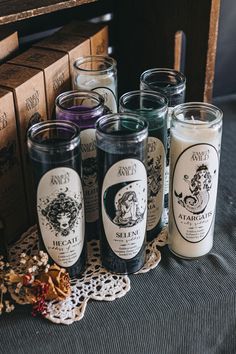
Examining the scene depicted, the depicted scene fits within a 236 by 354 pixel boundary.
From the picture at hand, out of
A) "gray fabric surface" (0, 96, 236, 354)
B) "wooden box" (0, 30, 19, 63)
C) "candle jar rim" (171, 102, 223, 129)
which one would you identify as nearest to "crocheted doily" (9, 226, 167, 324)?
"gray fabric surface" (0, 96, 236, 354)

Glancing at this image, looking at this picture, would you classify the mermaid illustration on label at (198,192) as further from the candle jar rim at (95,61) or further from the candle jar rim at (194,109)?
the candle jar rim at (95,61)

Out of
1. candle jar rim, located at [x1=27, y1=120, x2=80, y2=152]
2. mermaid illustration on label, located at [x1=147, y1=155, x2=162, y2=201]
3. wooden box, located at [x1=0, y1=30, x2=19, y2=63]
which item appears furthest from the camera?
wooden box, located at [x1=0, y1=30, x2=19, y2=63]

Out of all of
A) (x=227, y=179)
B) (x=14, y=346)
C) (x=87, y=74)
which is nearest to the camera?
(x=14, y=346)

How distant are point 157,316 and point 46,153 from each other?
25cm

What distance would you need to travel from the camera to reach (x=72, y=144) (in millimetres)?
717

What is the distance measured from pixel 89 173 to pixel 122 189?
10 centimetres

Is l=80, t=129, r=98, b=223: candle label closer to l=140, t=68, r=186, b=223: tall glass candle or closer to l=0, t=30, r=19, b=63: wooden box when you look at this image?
l=140, t=68, r=186, b=223: tall glass candle

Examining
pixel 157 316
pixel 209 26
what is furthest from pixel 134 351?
pixel 209 26

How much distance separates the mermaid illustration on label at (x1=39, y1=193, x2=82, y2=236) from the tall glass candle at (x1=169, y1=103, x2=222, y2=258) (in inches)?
5.7

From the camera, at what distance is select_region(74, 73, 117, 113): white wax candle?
35.0 inches

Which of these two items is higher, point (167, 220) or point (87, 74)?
point (87, 74)

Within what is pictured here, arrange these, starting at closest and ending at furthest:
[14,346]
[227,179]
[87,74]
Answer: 1. [14,346]
2. [87,74]
3. [227,179]

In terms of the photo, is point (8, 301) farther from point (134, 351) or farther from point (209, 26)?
point (209, 26)

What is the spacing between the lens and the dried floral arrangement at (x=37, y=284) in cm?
73
